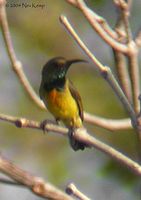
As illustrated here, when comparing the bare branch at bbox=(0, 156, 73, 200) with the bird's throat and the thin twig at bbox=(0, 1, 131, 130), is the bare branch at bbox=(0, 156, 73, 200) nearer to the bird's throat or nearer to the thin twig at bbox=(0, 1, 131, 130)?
the thin twig at bbox=(0, 1, 131, 130)

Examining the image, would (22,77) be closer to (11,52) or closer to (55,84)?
(11,52)

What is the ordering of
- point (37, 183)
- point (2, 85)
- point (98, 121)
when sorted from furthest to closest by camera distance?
1. point (2, 85)
2. point (98, 121)
3. point (37, 183)

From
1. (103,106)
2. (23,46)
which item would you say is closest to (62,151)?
(103,106)

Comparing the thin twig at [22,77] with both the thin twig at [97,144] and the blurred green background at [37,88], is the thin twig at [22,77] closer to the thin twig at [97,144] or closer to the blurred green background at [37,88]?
the thin twig at [97,144]

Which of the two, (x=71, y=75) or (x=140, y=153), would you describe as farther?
(x=71, y=75)

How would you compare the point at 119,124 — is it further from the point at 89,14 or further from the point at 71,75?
the point at 71,75

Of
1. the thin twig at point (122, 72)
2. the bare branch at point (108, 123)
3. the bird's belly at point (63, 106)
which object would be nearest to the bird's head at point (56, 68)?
the bird's belly at point (63, 106)

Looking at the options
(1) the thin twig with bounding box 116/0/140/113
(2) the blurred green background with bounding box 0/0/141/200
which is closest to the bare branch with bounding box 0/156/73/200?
(1) the thin twig with bounding box 116/0/140/113
